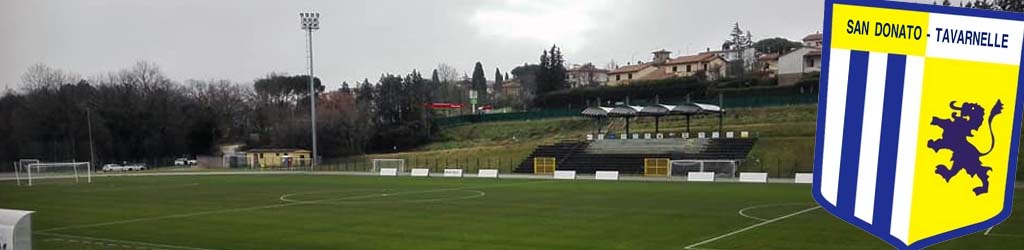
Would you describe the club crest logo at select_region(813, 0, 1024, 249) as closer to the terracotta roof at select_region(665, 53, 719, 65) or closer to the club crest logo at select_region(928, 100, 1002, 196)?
the club crest logo at select_region(928, 100, 1002, 196)

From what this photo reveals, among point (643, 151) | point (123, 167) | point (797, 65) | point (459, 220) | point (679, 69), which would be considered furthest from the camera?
point (679, 69)

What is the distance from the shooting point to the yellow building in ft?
240

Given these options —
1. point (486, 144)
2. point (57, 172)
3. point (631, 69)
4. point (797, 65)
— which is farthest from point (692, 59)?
point (57, 172)

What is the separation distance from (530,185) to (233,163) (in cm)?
4609

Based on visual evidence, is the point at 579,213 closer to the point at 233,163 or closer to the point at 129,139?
the point at 233,163

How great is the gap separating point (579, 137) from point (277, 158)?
26.7 meters

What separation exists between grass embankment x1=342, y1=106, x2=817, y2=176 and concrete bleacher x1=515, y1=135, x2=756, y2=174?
175 centimetres

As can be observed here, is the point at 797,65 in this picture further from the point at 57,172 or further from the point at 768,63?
the point at 57,172

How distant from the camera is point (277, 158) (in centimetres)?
7475

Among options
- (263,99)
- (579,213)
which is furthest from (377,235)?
(263,99)

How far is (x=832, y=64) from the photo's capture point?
3.88 meters

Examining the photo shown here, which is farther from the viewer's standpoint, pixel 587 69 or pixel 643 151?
pixel 587 69

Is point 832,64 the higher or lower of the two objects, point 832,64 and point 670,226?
the higher

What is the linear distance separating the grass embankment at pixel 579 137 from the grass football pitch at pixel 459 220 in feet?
57.6
